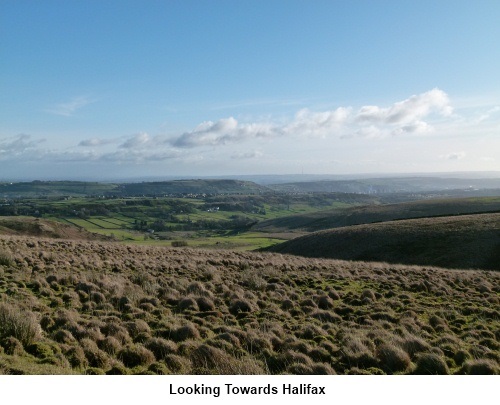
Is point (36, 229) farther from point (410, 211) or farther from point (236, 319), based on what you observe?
point (410, 211)

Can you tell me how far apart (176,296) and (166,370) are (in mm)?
6041

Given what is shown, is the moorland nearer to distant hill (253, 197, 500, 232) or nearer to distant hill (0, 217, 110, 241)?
distant hill (0, 217, 110, 241)

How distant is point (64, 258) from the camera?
19734mm

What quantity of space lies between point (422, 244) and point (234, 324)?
1339 inches

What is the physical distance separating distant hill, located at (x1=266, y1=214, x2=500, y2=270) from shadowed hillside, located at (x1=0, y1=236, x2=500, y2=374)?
58.3 ft

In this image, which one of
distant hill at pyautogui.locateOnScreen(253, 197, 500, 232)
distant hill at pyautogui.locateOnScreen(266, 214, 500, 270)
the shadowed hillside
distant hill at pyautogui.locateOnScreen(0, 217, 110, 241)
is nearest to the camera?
the shadowed hillside

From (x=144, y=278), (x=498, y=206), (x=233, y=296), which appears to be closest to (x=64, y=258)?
(x=144, y=278)

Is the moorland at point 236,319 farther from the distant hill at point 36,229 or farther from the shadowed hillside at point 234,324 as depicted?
the distant hill at point 36,229

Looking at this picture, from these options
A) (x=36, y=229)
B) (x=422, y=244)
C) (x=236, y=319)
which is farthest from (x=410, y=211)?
(x=236, y=319)

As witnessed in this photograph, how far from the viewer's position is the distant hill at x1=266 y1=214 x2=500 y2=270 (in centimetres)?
3344

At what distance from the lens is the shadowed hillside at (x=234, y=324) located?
7273mm

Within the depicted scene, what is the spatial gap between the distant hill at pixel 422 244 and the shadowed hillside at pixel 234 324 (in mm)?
17764

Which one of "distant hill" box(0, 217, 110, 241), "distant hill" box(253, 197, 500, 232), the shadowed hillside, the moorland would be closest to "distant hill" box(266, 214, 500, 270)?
the moorland

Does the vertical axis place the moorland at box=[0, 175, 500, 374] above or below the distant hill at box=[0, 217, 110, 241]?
above
